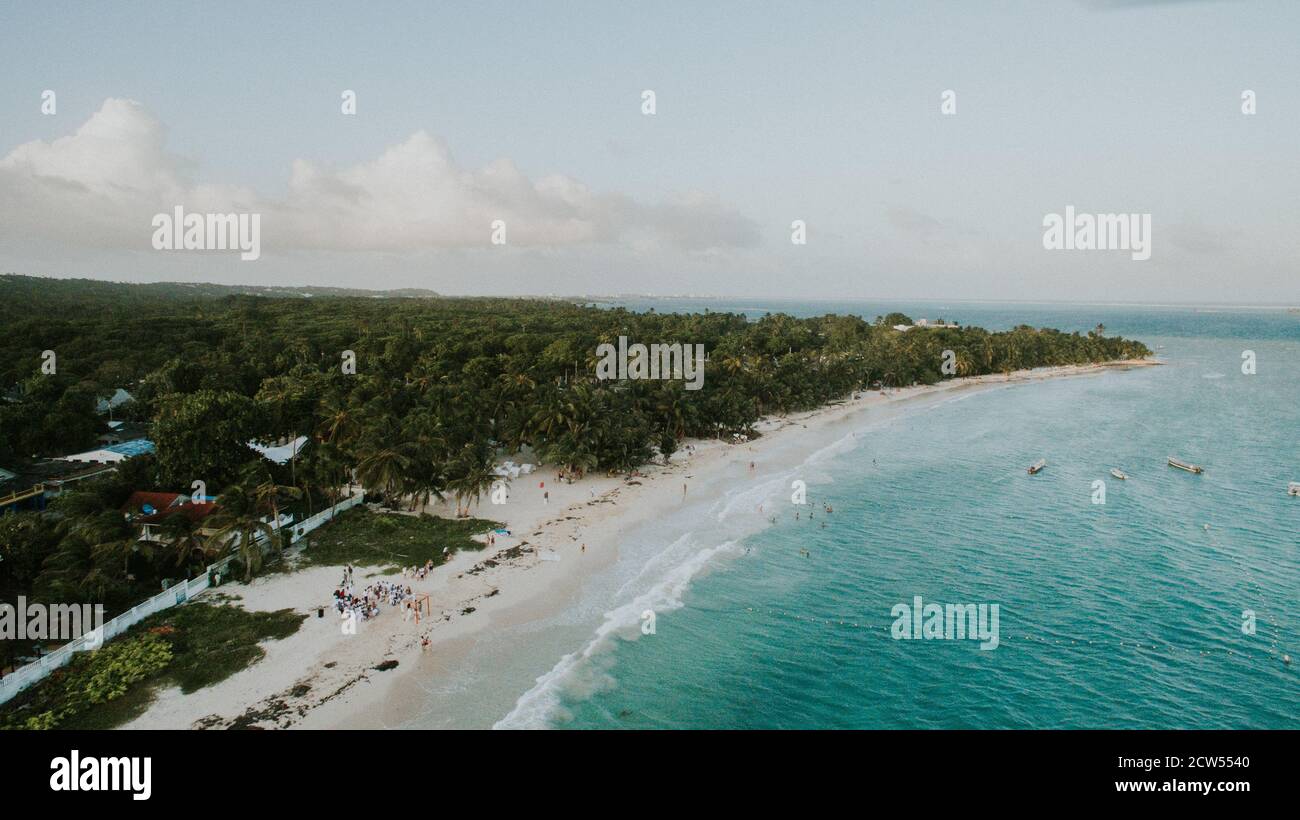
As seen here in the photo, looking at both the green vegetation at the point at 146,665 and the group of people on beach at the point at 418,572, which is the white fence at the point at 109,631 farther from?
the group of people on beach at the point at 418,572

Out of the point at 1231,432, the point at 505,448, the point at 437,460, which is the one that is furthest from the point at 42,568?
the point at 1231,432

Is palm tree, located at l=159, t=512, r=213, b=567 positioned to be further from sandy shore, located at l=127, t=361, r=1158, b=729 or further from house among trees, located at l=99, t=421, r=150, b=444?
house among trees, located at l=99, t=421, r=150, b=444

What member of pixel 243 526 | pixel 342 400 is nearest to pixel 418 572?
pixel 243 526

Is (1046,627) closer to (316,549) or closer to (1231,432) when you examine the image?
(316,549)

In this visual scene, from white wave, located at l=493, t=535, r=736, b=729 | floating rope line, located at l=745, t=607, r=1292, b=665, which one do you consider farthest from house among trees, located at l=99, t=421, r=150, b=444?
floating rope line, located at l=745, t=607, r=1292, b=665

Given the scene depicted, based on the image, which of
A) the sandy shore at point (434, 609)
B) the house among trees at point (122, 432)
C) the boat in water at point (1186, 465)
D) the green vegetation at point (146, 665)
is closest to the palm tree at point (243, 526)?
the sandy shore at point (434, 609)

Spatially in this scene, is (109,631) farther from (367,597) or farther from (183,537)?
(367,597)
